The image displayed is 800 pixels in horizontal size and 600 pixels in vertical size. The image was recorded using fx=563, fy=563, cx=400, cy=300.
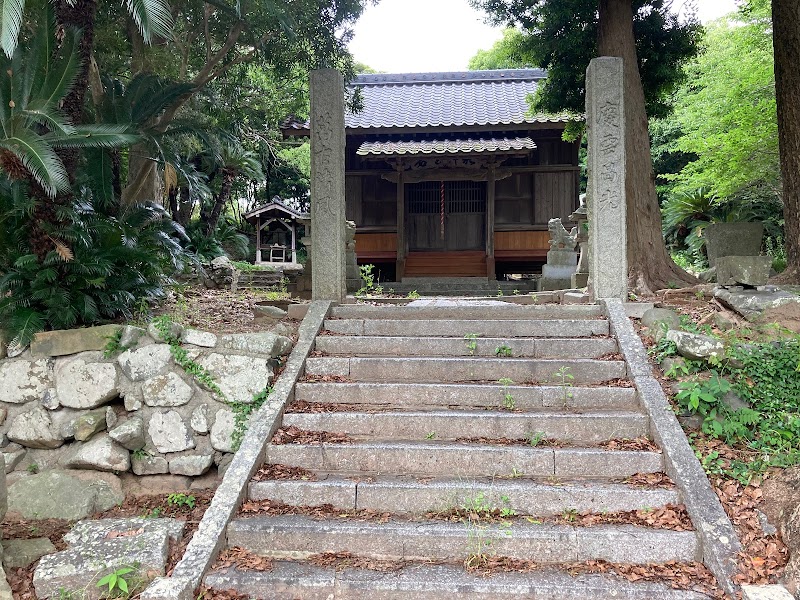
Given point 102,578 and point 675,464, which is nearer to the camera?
point 102,578

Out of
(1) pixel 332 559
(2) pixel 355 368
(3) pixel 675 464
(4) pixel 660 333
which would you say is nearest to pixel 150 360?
(2) pixel 355 368

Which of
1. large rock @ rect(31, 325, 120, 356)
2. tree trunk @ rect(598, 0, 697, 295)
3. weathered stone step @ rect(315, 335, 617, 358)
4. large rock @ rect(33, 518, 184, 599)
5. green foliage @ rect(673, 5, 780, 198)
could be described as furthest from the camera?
green foliage @ rect(673, 5, 780, 198)

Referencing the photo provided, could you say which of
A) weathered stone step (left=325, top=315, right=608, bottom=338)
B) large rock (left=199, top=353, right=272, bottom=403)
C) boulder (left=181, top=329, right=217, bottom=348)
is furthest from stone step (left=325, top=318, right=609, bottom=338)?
boulder (left=181, top=329, right=217, bottom=348)

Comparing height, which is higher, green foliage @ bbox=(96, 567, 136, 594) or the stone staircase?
the stone staircase

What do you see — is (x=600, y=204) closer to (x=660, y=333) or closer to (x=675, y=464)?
(x=660, y=333)

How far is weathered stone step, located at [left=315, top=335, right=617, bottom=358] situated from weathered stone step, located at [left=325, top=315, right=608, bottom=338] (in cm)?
21

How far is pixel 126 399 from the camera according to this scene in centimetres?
448

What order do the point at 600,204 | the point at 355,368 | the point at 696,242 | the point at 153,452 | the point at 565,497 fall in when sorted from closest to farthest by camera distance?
the point at 565,497 < the point at 153,452 < the point at 355,368 < the point at 600,204 < the point at 696,242

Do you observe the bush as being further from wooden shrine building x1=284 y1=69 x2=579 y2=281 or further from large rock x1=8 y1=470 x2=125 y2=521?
wooden shrine building x1=284 y1=69 x2=579 y2=281

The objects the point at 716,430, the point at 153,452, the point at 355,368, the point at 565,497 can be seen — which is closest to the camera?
the point at 565,497

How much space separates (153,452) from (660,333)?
4215 mm

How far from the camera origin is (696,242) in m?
14.7

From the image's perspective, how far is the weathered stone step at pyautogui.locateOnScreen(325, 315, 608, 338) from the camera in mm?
5066

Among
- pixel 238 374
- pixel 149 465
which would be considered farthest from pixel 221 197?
pixel 149 465
